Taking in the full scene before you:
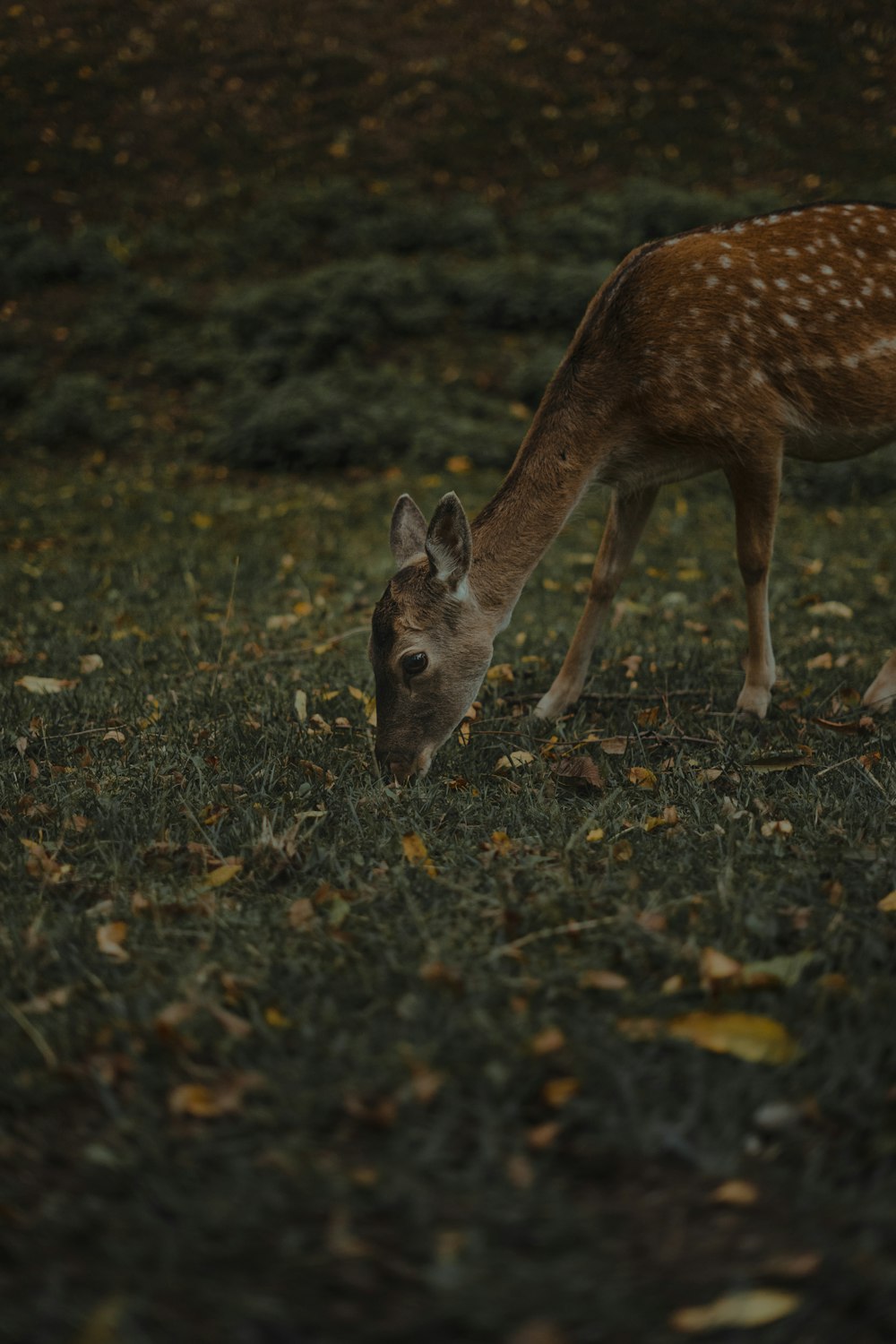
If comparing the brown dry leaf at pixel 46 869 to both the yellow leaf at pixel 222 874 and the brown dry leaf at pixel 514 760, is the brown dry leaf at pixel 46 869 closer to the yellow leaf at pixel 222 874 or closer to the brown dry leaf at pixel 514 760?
the yellow leaf at pixel 222 874

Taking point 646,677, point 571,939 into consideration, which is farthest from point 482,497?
point 571,939

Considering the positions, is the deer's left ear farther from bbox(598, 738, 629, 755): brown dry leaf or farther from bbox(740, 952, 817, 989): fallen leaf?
bbox(740, 952, 817, 989): fallen leaf

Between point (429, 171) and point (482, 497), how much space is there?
6.91 metres

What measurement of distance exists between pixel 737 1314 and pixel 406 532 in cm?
333

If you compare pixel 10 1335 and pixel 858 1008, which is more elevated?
pixel 10 1335

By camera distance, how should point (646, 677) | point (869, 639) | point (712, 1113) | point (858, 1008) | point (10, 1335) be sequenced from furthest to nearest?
point (869, 639)
point (646, 677)
point (858, 1008)
point (712, 1113)
point (10, 1335)

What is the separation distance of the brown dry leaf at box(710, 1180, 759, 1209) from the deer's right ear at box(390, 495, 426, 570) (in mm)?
2985

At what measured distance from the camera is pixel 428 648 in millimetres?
4160

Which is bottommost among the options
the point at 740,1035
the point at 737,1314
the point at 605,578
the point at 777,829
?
the point at 605,578

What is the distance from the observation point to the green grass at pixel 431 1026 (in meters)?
1.71

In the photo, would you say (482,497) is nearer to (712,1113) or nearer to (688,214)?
(688,214)

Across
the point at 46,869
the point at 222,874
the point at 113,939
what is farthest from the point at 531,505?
the point at 113,939

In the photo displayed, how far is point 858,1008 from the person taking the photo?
2.24 m

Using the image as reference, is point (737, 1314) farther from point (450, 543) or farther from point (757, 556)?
point (757, 556)
